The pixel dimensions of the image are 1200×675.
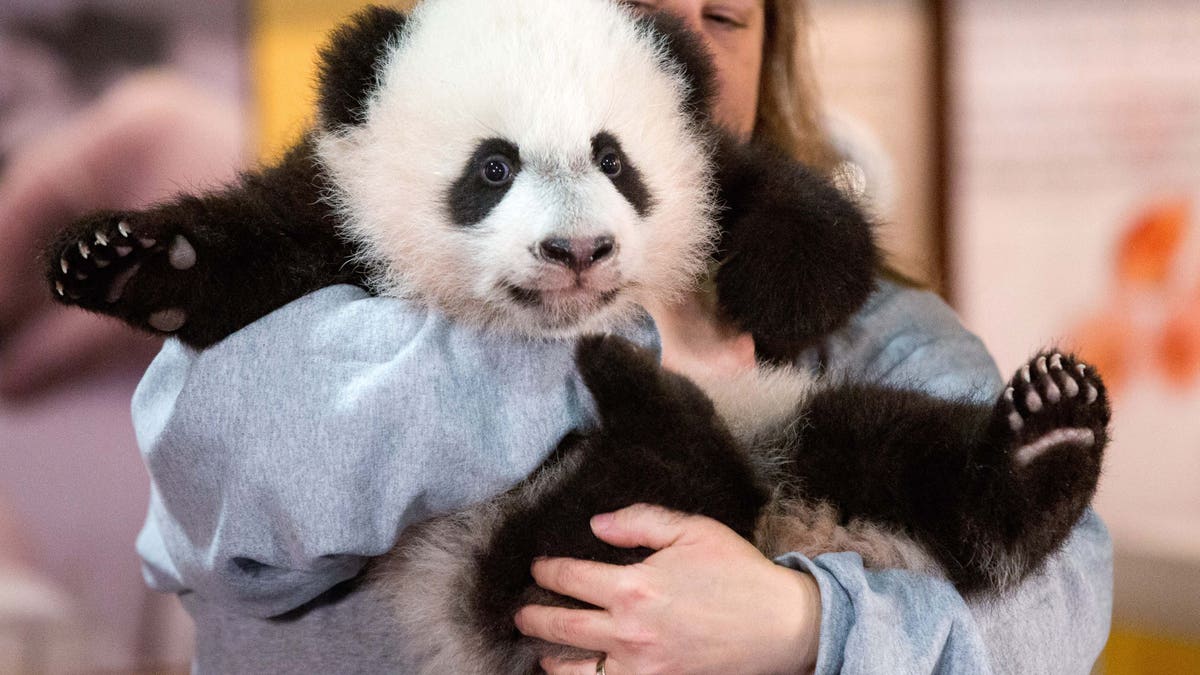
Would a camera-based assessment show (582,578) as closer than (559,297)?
Yes

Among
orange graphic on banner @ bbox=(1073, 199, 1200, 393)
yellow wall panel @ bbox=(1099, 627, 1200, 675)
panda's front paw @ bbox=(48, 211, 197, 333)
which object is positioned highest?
panda's front paw @ bbox=(48, 211, 197, 333)

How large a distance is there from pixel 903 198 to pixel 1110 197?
2.19 feet

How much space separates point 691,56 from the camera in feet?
5.15

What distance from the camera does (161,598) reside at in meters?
2.90

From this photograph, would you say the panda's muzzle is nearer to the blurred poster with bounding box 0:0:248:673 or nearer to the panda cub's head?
the panda cub's head

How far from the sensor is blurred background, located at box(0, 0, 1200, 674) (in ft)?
9.02

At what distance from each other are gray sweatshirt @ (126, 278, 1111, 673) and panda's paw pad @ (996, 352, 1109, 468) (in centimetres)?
18

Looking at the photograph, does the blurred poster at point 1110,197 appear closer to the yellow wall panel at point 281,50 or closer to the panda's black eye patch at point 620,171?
the yellow wall panel at point 281,50

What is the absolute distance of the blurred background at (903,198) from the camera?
2750 millimetres

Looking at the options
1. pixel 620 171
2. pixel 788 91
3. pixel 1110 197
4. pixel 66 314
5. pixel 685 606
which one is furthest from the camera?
pixel 1110 197

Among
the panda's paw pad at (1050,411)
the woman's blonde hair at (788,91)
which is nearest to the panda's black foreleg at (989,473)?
the panda's paw pad at (1050,411)

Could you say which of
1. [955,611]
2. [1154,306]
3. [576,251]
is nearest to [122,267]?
[576,251]

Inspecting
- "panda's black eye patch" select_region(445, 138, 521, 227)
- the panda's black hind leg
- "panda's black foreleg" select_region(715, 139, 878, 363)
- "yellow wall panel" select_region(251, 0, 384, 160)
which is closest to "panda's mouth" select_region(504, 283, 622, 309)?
"panda's black eye patch" select_region(445, 138, 521, 227)

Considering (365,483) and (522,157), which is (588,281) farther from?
(365,483)
